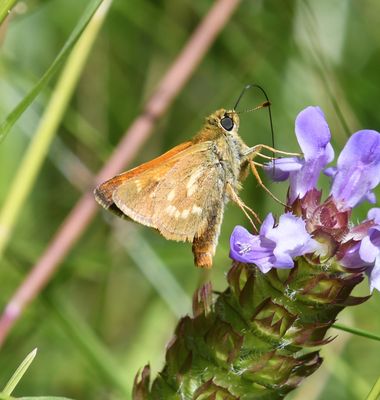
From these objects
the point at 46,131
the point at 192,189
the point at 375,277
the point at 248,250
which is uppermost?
the point at 46,131

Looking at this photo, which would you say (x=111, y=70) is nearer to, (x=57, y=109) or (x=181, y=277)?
(x=181, y=277)

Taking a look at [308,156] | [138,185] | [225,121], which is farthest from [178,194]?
[308,156]

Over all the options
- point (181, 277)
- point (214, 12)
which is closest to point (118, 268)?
point (181, 277)

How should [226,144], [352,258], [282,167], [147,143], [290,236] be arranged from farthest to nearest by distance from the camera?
1. [147,143]
2. [226,144]
3. [282,167]
4. [352,258]
5. [290,236]

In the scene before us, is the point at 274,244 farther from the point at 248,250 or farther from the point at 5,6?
the point at 5,6

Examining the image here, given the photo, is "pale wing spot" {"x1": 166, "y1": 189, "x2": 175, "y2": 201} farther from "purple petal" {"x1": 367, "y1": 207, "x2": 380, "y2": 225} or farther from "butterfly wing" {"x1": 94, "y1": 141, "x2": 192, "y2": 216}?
"purple petal" {"x1": 367, "y1": 207, "x2": 380, "y2": 225}

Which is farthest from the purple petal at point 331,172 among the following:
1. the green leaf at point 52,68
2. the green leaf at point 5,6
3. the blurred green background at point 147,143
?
the blurred green background at point 147,143
